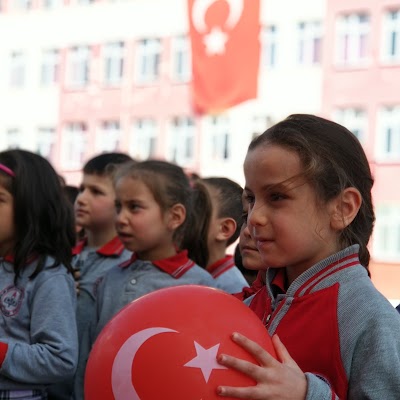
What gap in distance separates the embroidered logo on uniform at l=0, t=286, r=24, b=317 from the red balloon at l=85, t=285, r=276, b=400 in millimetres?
1128

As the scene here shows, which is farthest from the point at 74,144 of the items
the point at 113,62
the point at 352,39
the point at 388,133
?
the point at 388,133

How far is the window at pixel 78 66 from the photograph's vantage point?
944 inches

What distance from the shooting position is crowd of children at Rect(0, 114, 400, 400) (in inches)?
61.2

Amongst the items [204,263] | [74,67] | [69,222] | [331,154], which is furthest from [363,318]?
[74,67]

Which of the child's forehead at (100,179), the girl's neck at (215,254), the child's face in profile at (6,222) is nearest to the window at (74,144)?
the child's forehead at (100,179)

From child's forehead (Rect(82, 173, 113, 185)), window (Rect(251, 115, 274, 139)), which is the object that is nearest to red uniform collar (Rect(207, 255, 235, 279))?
child's forehead (Rect(82, 173, 113, 185))

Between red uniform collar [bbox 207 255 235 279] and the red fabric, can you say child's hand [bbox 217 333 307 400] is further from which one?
red uniform collar [bbox 207 255 235 279]

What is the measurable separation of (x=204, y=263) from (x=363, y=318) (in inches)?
89.0

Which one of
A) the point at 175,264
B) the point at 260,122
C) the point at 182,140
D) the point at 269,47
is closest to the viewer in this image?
the point at 175,264

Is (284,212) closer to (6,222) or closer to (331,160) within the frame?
(331,160)

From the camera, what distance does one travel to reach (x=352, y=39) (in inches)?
784

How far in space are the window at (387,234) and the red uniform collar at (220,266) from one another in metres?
15.6

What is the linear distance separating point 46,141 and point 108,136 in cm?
209

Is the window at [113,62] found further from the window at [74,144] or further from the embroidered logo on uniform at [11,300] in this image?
the embroidered logo on uniform at [11,300]
